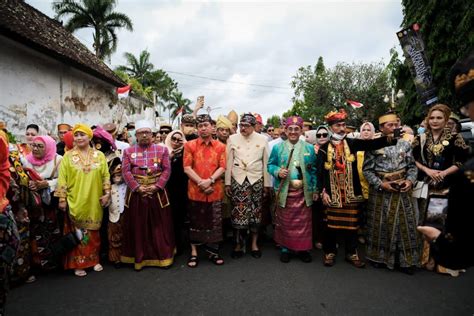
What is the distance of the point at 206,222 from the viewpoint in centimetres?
391

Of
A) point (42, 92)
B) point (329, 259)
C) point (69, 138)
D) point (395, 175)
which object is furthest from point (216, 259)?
point (42, 92)

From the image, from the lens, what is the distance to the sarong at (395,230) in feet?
11.6

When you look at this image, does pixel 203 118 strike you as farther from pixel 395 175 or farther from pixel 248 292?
pixel 395 175

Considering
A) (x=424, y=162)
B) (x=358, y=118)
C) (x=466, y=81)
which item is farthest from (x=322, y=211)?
(x=358, y=118)

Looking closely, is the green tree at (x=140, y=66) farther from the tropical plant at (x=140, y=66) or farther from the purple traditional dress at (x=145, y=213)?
the purple traditional dress at (x=145, y=213)

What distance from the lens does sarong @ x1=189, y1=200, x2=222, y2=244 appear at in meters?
3.91

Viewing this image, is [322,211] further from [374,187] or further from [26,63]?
[26,63]

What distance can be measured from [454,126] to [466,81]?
3.35 metres

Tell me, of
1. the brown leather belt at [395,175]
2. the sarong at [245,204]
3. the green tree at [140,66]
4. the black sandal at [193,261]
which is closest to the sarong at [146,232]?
the black sandal at [193,261]

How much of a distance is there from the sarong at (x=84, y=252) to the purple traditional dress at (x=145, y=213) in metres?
0.34

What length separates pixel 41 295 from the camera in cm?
306

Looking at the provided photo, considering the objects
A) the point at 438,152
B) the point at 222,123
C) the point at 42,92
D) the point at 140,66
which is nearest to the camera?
the point at 438,152

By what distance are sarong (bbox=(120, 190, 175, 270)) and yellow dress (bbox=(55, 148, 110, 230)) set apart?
36 centimetres

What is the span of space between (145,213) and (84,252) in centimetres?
87
